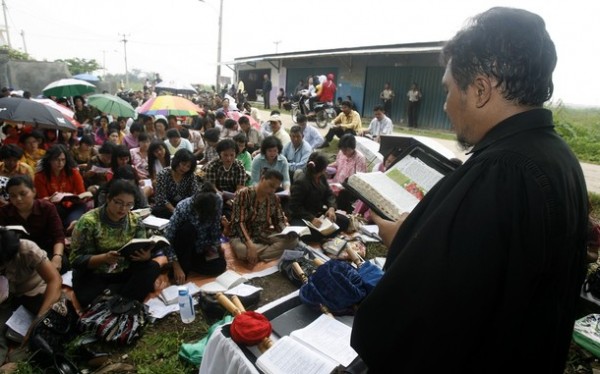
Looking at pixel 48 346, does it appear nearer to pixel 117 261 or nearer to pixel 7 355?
pixel 7 355

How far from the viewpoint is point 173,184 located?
4789mm

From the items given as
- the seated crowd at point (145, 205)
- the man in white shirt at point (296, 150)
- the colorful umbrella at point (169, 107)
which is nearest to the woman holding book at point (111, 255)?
the seated crowd at point (145, 205)

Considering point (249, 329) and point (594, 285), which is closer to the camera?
point (249, 329)

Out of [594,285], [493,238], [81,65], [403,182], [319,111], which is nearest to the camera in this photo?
[493,238]

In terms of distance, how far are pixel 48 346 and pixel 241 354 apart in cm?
153

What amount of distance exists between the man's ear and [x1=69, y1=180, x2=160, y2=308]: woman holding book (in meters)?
2.85

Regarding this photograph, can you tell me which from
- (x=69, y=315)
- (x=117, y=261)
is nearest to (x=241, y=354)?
(x=69, y=315)

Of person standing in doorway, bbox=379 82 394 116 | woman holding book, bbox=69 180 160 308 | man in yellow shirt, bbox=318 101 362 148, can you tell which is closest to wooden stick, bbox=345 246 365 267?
woman holding book, bbox=69 180 160 308

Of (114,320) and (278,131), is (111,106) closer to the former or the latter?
(278,131)

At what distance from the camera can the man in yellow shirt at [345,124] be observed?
943 cm

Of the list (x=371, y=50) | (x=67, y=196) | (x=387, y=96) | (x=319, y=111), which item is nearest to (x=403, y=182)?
(x=67, y=196)

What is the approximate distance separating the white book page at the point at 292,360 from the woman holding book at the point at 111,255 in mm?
1874

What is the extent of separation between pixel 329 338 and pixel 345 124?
26.2ft

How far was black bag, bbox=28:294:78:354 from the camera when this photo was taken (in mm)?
2490
